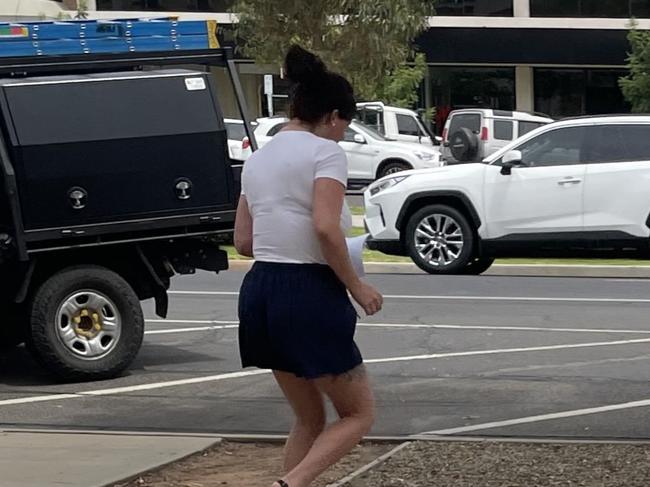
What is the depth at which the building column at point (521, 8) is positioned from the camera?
44938mm

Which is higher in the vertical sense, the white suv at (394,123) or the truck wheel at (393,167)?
the white suv at (394,123)

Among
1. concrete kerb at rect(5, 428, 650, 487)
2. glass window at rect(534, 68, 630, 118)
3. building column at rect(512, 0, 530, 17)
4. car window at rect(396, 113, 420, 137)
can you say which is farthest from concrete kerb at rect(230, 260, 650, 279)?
glass window at rect(534, 68, 630, 118)

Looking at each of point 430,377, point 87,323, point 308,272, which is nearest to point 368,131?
point 430,377

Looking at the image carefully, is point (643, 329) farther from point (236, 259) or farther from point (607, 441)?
point (236, 259)

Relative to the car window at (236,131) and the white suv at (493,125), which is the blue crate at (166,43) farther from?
the white suv at (493,125)

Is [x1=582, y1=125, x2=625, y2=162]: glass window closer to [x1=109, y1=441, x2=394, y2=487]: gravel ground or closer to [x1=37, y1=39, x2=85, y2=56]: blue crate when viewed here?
[x1=37, y1=39, x2=85, y2=56]: blue crate

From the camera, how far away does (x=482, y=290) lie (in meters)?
14.6

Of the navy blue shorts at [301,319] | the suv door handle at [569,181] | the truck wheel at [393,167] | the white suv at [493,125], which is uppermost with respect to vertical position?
the navy blue shorts at [301,319]

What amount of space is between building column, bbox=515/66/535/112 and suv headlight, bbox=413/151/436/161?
15.6m

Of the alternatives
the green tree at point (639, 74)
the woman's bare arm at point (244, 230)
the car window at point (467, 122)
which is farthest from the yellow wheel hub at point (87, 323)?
the green tree at point (639, 74)

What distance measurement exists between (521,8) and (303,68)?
40.7 m

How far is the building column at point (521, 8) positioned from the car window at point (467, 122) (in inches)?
483

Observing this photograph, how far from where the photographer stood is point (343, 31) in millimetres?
23016

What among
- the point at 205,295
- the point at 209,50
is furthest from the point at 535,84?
the point at 209,50
